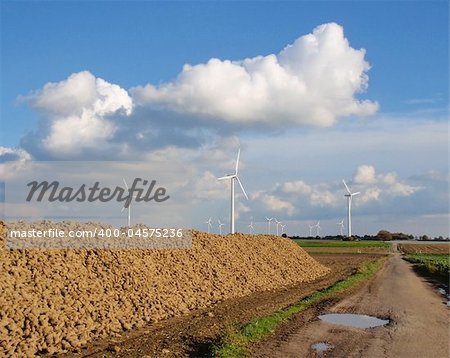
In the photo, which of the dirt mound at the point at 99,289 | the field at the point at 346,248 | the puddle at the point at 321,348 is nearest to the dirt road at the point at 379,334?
the puddle at the point at 321,348

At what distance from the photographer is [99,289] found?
1764cm

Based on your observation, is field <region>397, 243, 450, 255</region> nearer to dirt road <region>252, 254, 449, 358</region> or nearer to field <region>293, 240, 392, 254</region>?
field <region>293, 240, 392, 254</region>

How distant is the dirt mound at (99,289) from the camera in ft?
45.1

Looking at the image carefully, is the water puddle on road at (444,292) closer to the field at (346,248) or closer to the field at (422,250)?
the field at (346,248)

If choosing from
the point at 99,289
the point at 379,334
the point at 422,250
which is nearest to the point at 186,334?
the point at 99,289

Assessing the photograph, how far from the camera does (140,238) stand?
24812mm

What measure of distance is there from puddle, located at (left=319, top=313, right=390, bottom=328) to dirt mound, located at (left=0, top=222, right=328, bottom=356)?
18.0 feet

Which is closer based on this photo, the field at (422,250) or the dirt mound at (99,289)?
the dirt mound at (99,289)

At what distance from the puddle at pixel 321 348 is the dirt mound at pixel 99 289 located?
5915 mm

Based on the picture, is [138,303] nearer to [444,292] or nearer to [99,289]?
[99,289]

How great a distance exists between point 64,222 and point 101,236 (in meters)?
1.85

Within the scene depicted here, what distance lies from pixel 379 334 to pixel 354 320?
2.52 metres

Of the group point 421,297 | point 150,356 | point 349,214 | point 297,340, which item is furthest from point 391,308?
point 349,214

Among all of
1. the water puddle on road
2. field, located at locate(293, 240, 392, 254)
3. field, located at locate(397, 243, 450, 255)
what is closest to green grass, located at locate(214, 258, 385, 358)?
the water puddle on road
